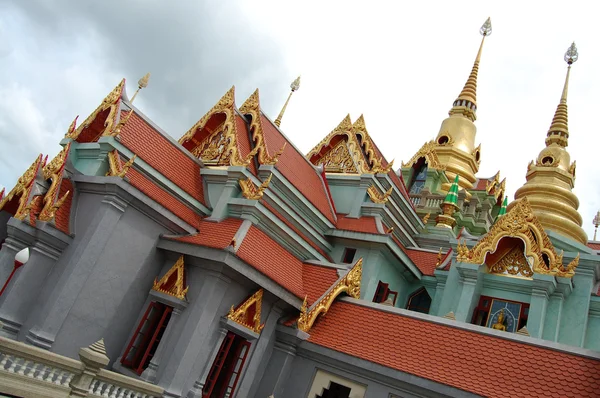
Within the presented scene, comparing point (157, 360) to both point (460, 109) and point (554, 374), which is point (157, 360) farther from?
point (460, 109)

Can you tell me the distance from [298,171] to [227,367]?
6.91 meters

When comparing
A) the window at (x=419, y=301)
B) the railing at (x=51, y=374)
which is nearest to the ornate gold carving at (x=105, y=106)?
the railing at (x=51, y=374)

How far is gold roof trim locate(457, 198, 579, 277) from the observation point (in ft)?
43.9

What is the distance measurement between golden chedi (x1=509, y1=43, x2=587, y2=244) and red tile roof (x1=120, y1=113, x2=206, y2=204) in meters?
12.2

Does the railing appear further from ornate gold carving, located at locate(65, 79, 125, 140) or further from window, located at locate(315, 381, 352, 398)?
ornate gold carving, located at locate(65, 79, 125, 140)

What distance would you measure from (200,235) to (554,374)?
7.94 metres

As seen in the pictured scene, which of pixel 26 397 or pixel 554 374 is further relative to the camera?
pixel 554 374

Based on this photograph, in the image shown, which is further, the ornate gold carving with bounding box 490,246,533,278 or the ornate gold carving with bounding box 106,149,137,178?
the ornate gold carving with bounding box 490,246,533,278

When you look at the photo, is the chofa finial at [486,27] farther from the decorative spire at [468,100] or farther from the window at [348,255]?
the window at [348,255]

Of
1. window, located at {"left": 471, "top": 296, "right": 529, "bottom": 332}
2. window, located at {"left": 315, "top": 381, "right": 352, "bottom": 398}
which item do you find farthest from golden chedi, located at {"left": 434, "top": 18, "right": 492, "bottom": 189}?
window, located at {"left": 315, "top": 381, "right": 352, "bottom": 398}

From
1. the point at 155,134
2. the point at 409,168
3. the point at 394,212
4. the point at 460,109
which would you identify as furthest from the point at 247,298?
the point at 460,109


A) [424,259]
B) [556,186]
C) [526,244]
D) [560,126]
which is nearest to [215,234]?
[424,259]

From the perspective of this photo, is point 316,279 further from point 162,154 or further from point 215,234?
point 162,154

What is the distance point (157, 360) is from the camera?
33.9ft
